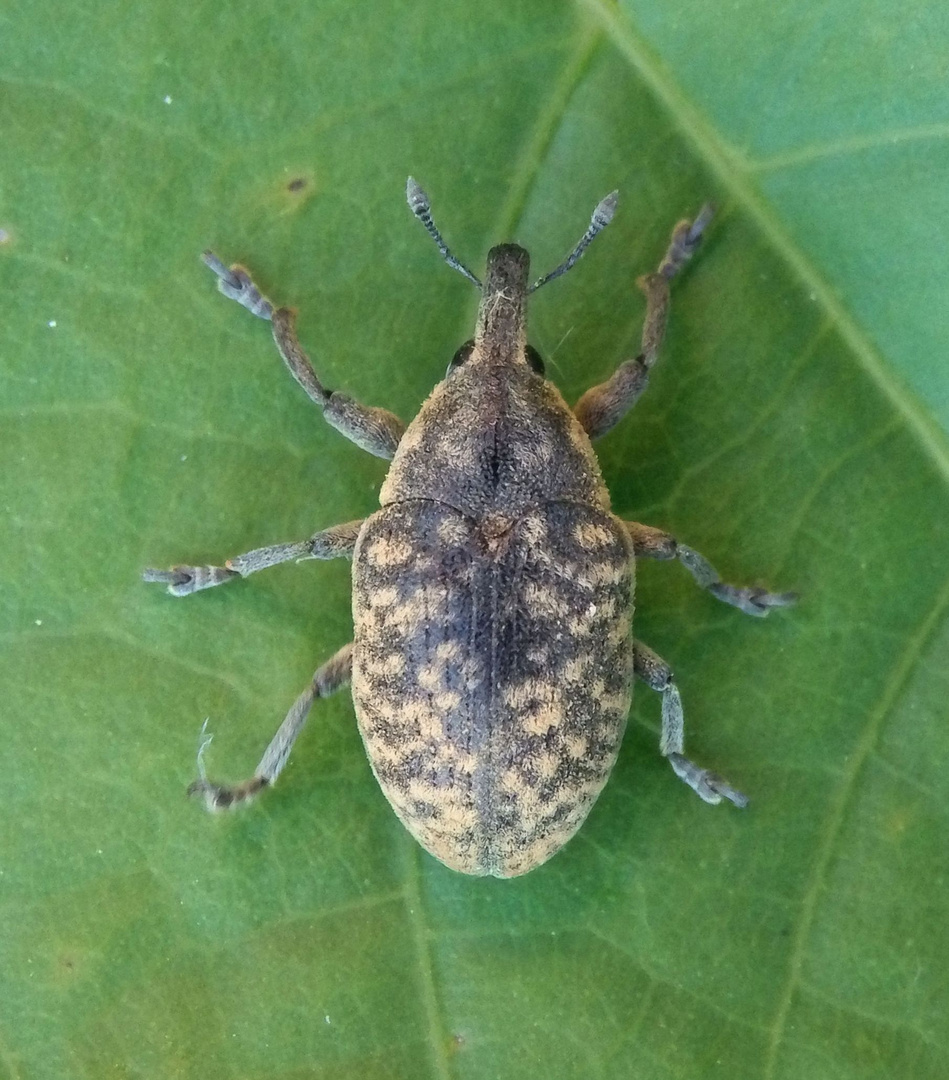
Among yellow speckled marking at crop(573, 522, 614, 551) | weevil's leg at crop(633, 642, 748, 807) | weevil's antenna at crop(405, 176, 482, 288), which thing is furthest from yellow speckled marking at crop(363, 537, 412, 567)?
weevil's antenna at crop(405, 176, 482, 288)

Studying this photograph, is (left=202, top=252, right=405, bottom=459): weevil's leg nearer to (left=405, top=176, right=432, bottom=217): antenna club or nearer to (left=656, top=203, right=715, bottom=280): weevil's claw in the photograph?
(left=405, top=176, right=432, bottom=217): antenna club

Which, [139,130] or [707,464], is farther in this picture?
[707,464]

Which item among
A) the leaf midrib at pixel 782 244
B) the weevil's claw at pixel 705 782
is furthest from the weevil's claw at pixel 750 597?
the leaf midrib at pixel 782 244

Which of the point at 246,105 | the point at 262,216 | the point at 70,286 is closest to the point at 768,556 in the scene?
the point at 262,216

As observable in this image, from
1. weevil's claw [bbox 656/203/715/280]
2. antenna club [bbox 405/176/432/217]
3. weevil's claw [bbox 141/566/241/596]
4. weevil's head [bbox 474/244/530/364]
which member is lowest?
weevil's claw [bbox 141/566/241/596]

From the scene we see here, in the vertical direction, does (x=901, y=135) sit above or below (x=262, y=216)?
above

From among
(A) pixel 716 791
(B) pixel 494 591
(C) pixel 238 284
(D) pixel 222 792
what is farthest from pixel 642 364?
(D) pixel 222 792

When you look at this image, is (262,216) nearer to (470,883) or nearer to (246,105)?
(246,105)
